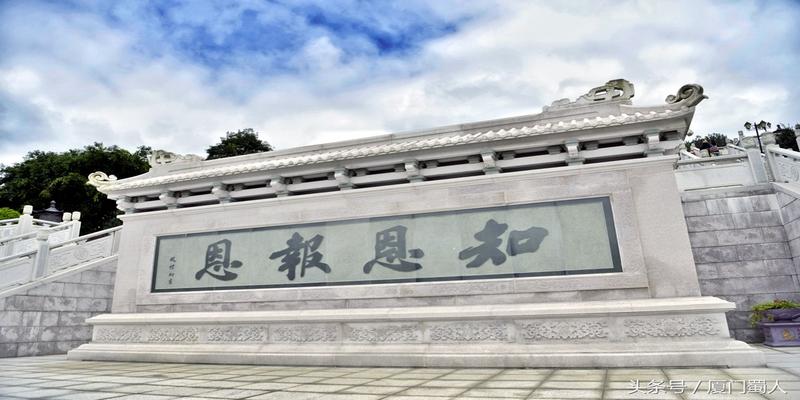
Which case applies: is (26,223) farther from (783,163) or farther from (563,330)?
(783,163)

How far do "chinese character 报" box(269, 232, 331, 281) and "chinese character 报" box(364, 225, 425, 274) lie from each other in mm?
782

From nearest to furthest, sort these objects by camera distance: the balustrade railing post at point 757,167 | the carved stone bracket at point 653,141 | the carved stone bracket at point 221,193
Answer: the carved stone bracket at point 653,141 < the carved stone bracket at point 221,193 < the balustrade railing post at point 757,167

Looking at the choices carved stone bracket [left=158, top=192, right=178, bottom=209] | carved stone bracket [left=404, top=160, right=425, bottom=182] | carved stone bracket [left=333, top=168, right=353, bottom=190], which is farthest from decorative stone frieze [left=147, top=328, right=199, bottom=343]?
carved stone bracket [left=404, top=160, right=425, bottom=182]

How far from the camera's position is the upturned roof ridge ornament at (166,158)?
792 centimetres

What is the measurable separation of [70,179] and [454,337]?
25089 mm

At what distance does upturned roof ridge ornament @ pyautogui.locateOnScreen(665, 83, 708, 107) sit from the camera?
5.17m

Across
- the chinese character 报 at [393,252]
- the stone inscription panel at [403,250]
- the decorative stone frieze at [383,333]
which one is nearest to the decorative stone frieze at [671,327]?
the stone inscription panel at [403,250]

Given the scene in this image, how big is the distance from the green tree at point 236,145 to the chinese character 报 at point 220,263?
74.8 ft

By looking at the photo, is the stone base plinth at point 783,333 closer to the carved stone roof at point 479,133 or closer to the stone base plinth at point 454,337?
the stone base plinth at point 454,337

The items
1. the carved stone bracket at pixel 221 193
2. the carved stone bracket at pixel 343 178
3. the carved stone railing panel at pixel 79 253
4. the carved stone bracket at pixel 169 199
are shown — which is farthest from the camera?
the carved stone railing panel at pixel 79 253

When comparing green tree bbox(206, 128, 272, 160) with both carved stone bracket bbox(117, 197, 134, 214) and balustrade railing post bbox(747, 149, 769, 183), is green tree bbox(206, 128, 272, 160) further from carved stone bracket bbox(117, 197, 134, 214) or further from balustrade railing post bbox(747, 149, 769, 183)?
balustrade railing post bbox(747, 149, 769, 183)

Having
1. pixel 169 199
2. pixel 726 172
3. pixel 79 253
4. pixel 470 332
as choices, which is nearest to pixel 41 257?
pixel 79 253

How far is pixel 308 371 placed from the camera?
5.13 m

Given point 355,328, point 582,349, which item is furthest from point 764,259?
point 355,328
